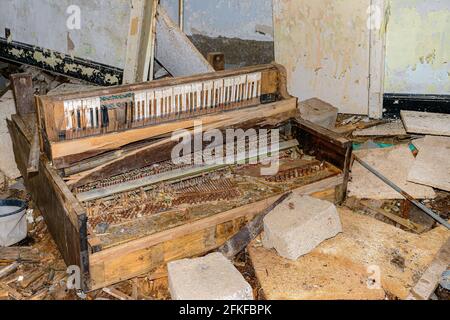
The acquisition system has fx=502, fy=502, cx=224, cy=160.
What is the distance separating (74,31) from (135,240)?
4.52 m

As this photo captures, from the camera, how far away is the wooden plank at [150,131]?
3912 mm

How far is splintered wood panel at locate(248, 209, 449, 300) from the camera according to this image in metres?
3.73

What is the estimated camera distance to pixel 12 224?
176 inches

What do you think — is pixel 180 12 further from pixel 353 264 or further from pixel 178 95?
pixel 353 264

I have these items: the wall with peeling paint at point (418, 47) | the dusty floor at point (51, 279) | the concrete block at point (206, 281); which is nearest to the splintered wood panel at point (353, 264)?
the dusty floor at point (51, 279)

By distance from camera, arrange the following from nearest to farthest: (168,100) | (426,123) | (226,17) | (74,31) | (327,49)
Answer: (168,100)
(426,123)
(327,49)
(74,31)
(226,17)

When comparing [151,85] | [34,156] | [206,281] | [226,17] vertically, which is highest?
[226,17]

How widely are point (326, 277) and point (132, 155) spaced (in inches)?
72.4

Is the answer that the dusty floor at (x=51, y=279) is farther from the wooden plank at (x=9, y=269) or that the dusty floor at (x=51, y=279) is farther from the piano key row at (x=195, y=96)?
the piano key row at (x=195, y=96)

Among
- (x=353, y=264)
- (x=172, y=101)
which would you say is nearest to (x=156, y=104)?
(x=172, y=101)

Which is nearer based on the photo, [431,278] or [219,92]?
[431,278]

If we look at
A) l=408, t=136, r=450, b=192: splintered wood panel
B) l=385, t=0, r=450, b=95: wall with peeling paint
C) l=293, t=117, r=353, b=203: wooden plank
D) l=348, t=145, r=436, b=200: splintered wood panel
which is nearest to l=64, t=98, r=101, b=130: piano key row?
l=293, t=117, r=353, b=203: wooden plank

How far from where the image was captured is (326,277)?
3.83 metres

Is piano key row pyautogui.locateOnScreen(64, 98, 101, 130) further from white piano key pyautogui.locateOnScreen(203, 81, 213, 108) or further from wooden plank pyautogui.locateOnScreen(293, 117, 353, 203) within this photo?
wooden plank pyautogui.locateOnScreen(293, 117, 353, 203)
